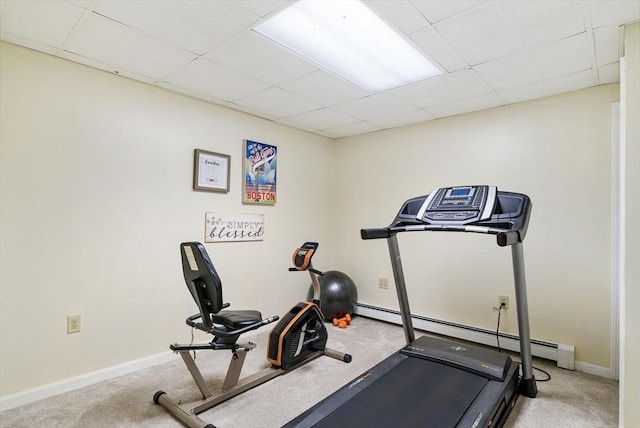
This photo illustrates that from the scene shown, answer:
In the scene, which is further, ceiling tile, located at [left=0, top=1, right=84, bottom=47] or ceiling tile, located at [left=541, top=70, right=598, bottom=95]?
ceiling tile, located at [left=541, top=70, right=598, bottom=95]

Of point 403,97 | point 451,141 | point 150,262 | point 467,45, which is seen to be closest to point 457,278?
point 451,141

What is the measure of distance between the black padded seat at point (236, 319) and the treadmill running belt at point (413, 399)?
0.72 m

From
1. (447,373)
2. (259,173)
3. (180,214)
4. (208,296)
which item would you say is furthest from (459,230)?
(180,214)

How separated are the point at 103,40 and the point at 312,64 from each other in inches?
51.0

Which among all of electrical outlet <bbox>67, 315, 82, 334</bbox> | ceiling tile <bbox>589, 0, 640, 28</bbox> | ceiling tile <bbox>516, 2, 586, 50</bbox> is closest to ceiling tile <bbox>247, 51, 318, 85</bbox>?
ceiling tile <bbox>516, 2, 586, 50</bbox>

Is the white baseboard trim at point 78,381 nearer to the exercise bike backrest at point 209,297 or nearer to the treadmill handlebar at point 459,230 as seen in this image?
the exercise bike backrest at point 209,297

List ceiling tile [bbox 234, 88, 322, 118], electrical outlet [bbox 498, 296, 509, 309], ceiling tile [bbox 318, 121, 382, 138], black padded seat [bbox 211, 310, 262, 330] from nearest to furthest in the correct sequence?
black padded seat [bbox 211, 310, 262, 330] → ceiling tile [bbox 234, 88, 322, 118] → electrical outlet [bbox 498, 296, 509, 309] → ceiling tile [bbox 318, 121, 382, 138]

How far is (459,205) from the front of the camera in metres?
2.21

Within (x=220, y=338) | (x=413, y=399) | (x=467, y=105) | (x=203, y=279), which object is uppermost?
(x=467, y=105)

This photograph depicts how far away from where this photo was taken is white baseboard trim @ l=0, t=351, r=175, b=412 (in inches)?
80.6

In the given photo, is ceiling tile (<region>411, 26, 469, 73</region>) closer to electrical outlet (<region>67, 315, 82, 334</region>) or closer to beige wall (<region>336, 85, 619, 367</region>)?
beige wall (<region>336, 85, 619, 367</region>)

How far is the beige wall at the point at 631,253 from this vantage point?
1660 millimetres

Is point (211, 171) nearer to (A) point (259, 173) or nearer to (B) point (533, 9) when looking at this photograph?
(A) point (259, 173)

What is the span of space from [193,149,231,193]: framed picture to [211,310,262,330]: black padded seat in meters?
1.29
